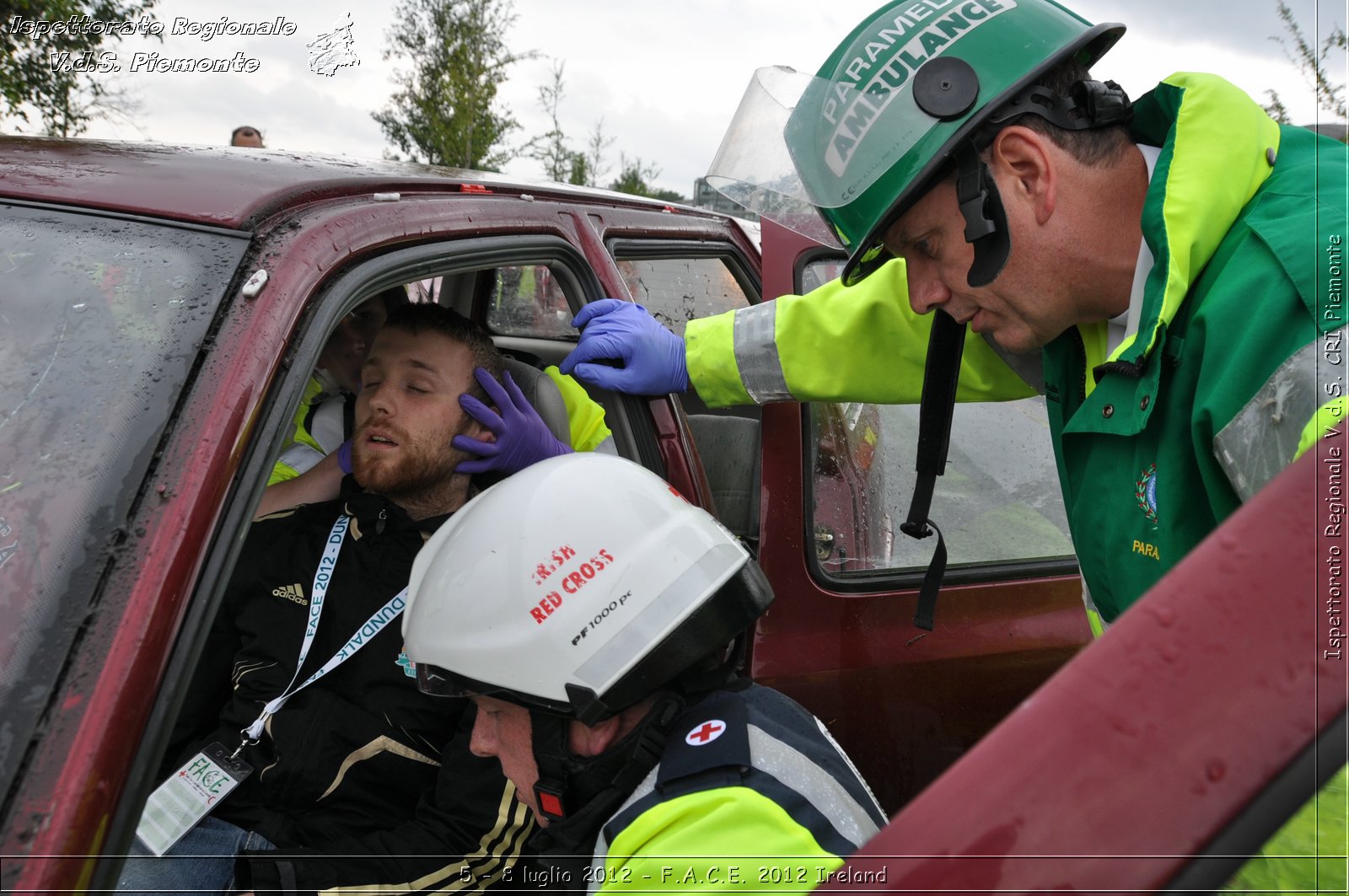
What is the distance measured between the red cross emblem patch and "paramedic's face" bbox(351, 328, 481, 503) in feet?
3.68

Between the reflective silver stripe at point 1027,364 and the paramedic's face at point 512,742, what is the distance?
1.22 m

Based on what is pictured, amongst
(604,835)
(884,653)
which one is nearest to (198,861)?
(604,835)

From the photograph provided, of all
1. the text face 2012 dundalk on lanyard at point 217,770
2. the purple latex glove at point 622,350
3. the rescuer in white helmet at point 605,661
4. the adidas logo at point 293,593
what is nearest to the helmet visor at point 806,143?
the purple latex glove at point 622,350

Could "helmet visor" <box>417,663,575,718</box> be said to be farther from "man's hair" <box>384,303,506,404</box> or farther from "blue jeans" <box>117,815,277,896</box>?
"man's hair" <box>384,303,506,404</box>

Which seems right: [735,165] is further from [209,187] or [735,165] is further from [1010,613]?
[1010,613]

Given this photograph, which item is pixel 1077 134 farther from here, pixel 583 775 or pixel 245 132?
pixel 245 132

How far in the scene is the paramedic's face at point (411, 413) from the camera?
2225 millimetres

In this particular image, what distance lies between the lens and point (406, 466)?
223 centimetres

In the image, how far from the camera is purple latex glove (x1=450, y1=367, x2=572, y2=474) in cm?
226

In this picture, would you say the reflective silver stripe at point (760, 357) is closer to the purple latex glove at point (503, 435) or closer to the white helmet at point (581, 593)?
the purple latex glove at point (503, 435)

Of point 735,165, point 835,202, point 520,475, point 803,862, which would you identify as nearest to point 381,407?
point 520,475

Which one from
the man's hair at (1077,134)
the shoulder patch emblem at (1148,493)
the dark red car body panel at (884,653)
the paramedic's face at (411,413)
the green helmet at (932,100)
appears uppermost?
the paramedic's face at (411,413)

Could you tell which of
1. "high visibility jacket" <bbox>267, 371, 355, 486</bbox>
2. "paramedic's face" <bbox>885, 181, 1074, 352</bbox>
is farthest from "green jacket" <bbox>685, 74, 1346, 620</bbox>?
"high visibility jacket" <bbox>267, 371, 355, 486</bbox>

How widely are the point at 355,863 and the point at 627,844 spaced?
0.77 m
